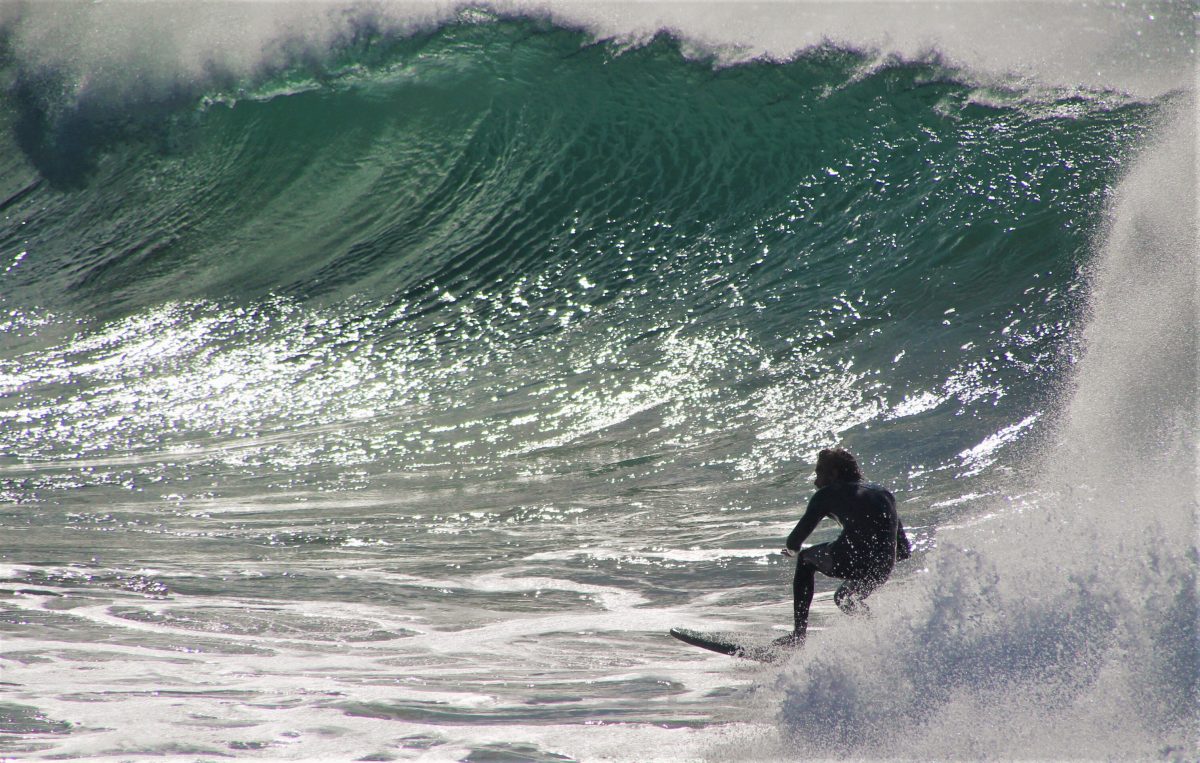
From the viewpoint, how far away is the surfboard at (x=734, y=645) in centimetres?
448

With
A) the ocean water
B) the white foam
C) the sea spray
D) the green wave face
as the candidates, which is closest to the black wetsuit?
the sea spray

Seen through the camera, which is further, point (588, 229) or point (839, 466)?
point (588, 229)

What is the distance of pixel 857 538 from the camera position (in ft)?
14.0

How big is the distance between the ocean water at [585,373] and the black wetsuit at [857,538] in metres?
0.29

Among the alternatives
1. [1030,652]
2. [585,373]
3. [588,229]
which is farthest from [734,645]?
[588,229]

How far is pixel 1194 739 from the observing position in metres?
3.23

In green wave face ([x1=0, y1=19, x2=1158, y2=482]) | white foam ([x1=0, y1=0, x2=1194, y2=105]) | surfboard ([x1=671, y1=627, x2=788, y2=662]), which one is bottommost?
surfboard ([x1=671, y1=627, x2=788, y2=662])

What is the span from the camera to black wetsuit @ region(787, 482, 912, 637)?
13.9 ft

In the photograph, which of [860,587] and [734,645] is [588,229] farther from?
[860,587]

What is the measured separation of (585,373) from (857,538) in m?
5.12

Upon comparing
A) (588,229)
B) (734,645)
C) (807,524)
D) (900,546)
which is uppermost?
(588,229)

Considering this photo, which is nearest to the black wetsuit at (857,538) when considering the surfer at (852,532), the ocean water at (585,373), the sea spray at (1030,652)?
the surfer at (852,532)

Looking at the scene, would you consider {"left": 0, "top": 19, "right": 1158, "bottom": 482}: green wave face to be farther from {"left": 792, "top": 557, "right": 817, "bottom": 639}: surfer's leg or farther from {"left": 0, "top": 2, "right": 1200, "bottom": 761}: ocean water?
{"left": 792, "top": 557, "right": 817, "bottom": 639}: surfer's leg

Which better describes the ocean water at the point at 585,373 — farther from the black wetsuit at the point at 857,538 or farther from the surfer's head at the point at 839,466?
the surfer's head at the point at 839,466
